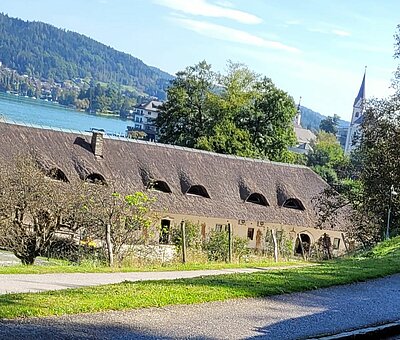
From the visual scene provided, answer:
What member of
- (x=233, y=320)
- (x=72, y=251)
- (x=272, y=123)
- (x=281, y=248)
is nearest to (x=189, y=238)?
(x=72, y=251)

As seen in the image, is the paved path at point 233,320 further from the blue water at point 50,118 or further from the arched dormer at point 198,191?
the arched dormer at point 198,191

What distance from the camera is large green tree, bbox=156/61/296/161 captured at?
61625 millimetres

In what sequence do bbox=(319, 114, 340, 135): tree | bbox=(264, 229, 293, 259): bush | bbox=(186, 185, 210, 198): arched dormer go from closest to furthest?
bbox=(264, 229, 293, 259): bush
bbox=(186, 185, 210, 198): arched dormer
bbox=(319, 114, 340, 135): tree

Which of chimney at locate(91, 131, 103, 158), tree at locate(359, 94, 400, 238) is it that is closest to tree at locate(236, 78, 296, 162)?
chimney at locate(91, 131, 103, 158)

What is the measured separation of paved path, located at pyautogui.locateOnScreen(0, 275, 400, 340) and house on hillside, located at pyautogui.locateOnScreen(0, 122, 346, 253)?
26.8 metres

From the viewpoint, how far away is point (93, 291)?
994 cm

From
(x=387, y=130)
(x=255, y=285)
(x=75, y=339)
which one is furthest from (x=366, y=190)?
(x=75, y=339)

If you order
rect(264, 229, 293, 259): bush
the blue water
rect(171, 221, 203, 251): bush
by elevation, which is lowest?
rect(264, 229, 293, 259): bush

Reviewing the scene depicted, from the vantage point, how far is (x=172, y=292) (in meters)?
10.4

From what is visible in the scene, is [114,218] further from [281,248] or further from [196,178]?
[196,178]

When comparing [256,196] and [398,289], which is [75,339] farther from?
[256,196]

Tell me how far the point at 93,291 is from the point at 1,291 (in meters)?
3.10

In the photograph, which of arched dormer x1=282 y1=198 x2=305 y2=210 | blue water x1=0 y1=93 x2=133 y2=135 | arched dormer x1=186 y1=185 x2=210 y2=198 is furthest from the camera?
arched dormer x1=282 y1=198 x2=305 y2=210

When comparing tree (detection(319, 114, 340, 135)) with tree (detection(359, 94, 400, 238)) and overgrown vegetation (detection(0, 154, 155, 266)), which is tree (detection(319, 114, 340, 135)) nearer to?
tree (detection(359, 94, 400, 238))
